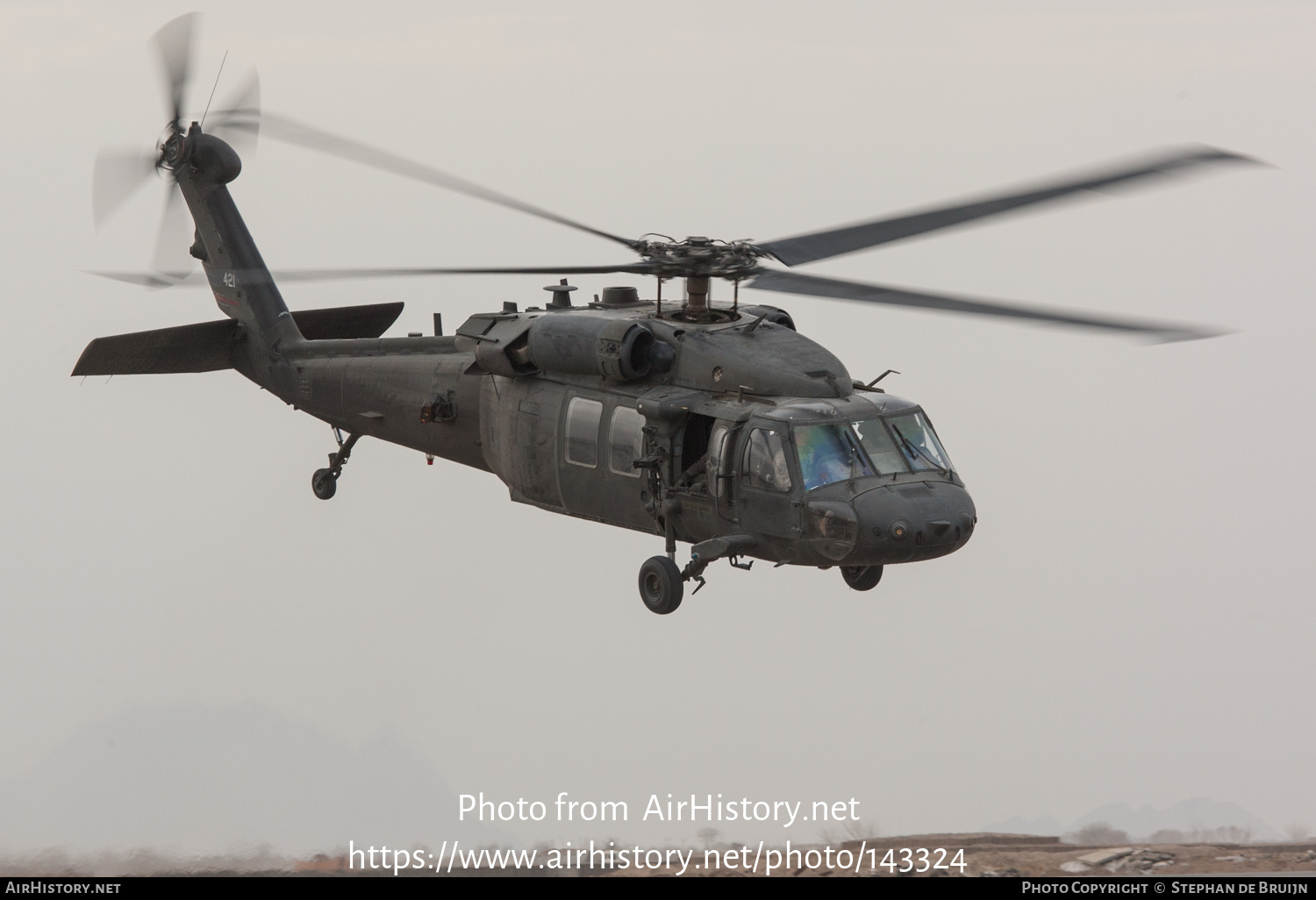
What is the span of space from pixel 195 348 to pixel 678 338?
7912mm

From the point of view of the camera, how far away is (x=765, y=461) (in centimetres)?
1652

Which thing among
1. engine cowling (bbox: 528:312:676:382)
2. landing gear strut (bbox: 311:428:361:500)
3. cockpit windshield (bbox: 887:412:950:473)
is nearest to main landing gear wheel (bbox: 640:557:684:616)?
engine cowling (bbox: 528:312:676:382)

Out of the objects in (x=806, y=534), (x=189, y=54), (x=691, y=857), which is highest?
(x=189, y=54)

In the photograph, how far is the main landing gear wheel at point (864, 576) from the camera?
17422mm

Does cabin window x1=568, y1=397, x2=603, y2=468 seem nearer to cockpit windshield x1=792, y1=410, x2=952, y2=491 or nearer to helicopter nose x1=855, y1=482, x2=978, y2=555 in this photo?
cockpit windshield x1=792, y1=410, x2=952, y2=491

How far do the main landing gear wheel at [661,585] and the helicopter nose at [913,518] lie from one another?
6.99 ft

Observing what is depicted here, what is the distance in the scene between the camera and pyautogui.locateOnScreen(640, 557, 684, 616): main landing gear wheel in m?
17.0

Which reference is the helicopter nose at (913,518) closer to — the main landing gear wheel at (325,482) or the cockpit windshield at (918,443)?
the cockpit windshield at (918,443)

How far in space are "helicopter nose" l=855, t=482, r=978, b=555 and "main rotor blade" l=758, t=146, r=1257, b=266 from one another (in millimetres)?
2546

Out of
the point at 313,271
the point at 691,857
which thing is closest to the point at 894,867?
the point at 691,857

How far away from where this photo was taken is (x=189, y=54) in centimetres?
2145

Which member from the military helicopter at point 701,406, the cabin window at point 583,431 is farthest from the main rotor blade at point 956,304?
the cabin window at point 583,431

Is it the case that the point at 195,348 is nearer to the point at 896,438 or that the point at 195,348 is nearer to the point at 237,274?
the point at 237,274

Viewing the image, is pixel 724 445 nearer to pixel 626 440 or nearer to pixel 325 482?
pixel 626 440
